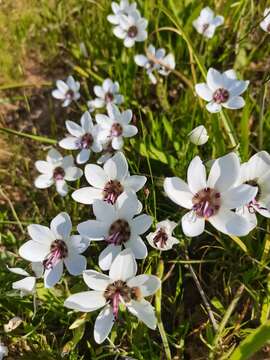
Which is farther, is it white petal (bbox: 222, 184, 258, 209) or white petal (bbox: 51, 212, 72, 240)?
white petal (bbox: 51, 212, 72, 240)

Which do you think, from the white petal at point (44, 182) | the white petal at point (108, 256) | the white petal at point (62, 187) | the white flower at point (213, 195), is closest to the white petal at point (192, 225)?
the white flower at point (213, 195)

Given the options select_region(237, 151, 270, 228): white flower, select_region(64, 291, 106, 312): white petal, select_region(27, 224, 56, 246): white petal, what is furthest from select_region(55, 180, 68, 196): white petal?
select_region(237, 151, 270, 228): white flower

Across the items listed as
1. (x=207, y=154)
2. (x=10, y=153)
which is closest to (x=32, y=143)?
(x=10, y=153)

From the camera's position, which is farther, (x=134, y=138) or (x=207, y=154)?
(x=134, y=138)

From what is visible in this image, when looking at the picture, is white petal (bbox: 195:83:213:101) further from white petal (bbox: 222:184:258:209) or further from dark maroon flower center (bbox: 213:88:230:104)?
white petal (bbox: 222:184:258:209)

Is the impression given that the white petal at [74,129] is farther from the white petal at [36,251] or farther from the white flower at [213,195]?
the white flower at [213,195]

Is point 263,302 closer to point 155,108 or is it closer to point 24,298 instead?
point 24,298

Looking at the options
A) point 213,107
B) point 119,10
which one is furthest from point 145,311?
point 119,10
